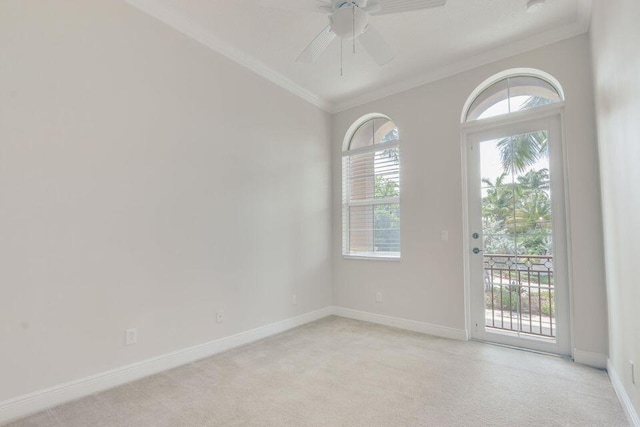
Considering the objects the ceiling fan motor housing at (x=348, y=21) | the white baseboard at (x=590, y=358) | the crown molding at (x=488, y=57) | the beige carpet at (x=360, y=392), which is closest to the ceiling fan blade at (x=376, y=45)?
the ceiling fan motor housing at (x=348, y=21)

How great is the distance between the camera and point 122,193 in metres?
2.34

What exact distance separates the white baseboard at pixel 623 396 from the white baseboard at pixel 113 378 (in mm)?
2811

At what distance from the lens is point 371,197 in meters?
4.16

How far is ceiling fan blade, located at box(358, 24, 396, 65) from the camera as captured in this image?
85.5 inches

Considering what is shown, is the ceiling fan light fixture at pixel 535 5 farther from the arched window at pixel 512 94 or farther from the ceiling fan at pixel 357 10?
the ceiling fan at pixel 357 10

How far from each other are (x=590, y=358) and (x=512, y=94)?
2470mm

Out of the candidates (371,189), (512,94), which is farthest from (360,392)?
(512,94)

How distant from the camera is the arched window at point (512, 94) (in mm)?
3002

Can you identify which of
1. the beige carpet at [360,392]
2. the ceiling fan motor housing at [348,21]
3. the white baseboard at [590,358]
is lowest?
the beige carpet at [360,392]

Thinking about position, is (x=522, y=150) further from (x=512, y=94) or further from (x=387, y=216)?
(x=387, y=216)

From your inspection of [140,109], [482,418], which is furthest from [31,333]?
[482,418]

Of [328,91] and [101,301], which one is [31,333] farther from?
[328,91]

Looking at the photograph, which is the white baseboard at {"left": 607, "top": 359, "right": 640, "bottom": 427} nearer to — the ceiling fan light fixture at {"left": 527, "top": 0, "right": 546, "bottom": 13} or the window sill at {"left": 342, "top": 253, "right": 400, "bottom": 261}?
the window sill at {"left": 342, "top": 253, "right": 400, "bottom": 261}

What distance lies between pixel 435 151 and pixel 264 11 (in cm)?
220
